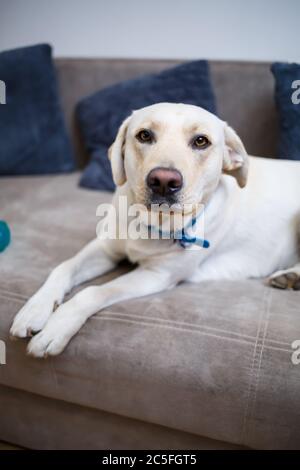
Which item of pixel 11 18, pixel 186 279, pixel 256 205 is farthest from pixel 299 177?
pixel 11 18

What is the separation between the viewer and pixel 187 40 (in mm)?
2158

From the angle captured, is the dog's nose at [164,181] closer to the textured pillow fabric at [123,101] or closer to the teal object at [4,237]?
the teal object at [4,237]

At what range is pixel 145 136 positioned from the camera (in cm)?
130

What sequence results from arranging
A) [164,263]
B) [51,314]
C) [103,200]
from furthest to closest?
[103,200] → [164,263] → [51,314]

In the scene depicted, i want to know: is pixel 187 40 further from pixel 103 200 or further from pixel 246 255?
pixel 246 255

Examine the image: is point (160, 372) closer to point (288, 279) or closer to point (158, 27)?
point (288, 279)

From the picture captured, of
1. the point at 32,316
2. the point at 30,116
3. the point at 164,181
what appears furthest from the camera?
the point at 30,116

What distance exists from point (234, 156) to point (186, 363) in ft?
2.24

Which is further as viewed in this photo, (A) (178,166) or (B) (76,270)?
(B) (76,270)

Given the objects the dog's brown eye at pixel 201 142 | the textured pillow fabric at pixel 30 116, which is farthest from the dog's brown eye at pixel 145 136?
the textured pillow fabric at pixel 30 116

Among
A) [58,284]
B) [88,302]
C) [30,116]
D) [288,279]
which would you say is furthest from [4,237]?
[288,279]

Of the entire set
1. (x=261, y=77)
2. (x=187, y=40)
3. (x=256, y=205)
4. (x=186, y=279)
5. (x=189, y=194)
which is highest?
(x=187, y=40)

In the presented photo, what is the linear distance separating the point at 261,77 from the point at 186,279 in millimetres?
1053

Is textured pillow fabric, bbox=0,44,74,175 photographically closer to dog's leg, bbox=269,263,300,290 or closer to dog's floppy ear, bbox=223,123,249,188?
dog's floppy ear, bbox=223,123,249,188
